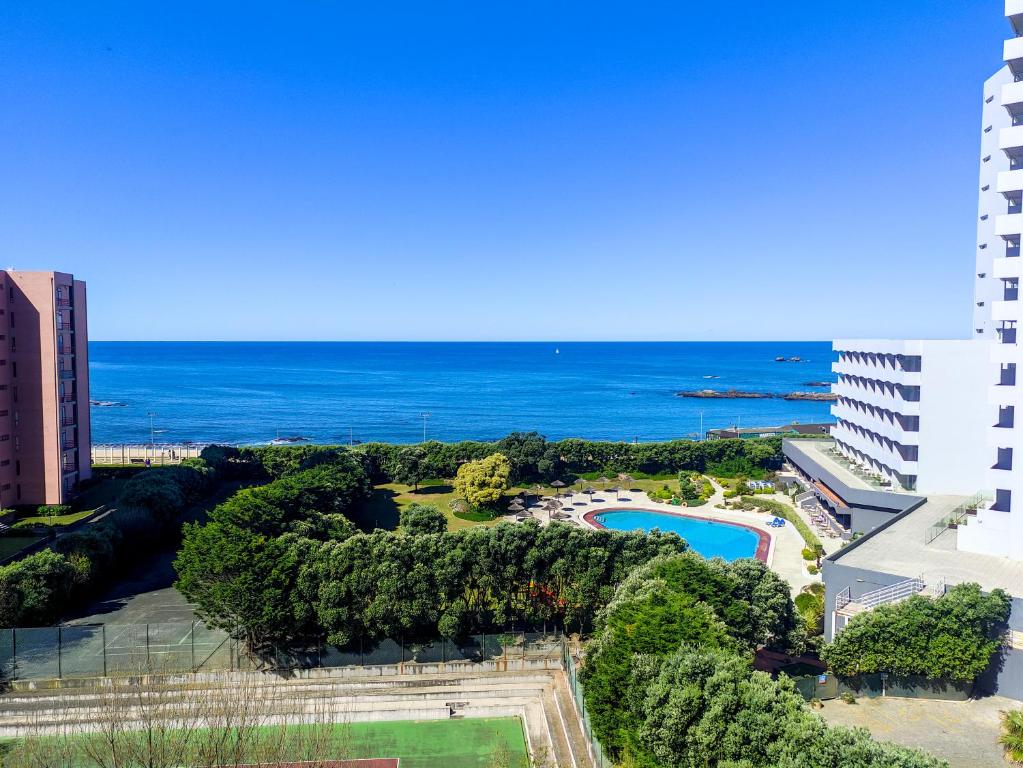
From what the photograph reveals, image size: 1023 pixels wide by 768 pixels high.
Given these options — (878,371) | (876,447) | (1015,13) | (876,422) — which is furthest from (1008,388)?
(876,447)

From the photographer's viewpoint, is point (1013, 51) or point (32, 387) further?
point (32, 387)

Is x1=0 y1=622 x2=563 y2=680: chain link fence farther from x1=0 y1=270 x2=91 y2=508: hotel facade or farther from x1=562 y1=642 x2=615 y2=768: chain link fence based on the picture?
x1=0 y1=270 x2=91 y2=508: hotel facade

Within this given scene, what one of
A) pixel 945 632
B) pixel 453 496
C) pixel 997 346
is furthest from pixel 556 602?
pixel 453 496

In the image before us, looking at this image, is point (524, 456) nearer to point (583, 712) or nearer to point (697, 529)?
point (697, 529)

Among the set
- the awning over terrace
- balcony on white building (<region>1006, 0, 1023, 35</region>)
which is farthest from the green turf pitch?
balcony on white building (<region>1006, 0, 1023, 35</region>)

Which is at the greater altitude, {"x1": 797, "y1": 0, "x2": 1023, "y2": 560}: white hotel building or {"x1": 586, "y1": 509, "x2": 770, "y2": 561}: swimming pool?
{"x1": 797, "y1": 0, "x2": 1023, "y2": 560}: white hotel building
